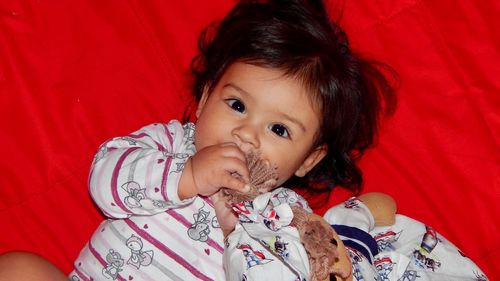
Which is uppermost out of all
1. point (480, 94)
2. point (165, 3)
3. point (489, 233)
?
point (165, 3)

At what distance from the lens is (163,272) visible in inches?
52.9

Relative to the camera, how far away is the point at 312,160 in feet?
5.04

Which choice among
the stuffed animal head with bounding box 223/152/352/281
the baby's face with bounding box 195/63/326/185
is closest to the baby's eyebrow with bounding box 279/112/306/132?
the baby's face with bounding box 195/63/326/185

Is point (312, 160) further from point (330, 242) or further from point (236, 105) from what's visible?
point (330, 242)

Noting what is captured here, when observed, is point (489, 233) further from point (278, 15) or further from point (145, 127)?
point (145, 127)

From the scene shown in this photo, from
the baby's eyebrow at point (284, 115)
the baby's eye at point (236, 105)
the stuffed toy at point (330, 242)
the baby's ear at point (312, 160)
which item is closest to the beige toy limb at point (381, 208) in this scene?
the stuffed toy at point (330, 242)

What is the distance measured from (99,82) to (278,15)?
16.3 inches

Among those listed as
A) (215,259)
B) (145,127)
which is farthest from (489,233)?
(145,127)

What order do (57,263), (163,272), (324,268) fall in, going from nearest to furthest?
(324,268) < (163,272) < (57,263)

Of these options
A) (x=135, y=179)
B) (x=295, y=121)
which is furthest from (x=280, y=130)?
(x=135, y=179)

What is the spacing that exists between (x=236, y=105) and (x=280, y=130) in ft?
0.31

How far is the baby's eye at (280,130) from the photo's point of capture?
1.36m

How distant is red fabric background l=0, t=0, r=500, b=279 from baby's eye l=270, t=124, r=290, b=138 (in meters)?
0.30

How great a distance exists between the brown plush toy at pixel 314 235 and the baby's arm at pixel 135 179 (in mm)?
116
